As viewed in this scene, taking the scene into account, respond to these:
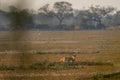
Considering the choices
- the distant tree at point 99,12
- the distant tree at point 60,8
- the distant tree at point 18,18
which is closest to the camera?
the distant tree at point 18,18

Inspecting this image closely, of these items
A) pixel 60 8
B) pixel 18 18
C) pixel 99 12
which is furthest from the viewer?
pixel 99 12

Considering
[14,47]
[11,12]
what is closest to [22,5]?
[11,12]

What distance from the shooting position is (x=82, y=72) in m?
14.4

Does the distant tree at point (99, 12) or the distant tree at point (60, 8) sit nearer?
the distant tree at point (60, 8)

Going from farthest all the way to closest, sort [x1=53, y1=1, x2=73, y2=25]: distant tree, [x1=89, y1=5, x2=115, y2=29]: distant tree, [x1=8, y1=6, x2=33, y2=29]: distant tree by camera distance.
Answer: [x1=89, y1=5, x2=115, y2=29]: distant tree
[x1=53, y1=1, x2=73, y2=25]: distant tree
[x1=8, y1=6, x2=33, y2=29]: distant tree

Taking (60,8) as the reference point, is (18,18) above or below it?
below

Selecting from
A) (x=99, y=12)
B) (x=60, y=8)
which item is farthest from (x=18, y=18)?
(x=99, y=12)

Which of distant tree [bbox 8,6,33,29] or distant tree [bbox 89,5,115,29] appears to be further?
distant tree [bbox 89,5,115,29]

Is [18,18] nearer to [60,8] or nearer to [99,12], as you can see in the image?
[60,8]

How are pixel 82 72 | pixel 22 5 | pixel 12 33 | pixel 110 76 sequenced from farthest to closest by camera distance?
1. pixel 82 72
2. pixel 110 76
3. pixel 12 33
4. pixel 22 5

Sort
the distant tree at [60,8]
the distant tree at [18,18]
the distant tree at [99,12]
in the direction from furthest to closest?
the distant tree at [99,12], the distant tree at [60,8], the distant tree at [18,18]

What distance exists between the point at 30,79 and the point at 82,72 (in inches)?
124

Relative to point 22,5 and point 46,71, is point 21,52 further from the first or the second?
point 46,71

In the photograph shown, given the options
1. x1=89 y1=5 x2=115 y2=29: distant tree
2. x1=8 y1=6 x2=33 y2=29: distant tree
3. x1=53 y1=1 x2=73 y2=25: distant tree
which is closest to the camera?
x1=8 y1=6 x2=33 y2=29: distant tree
